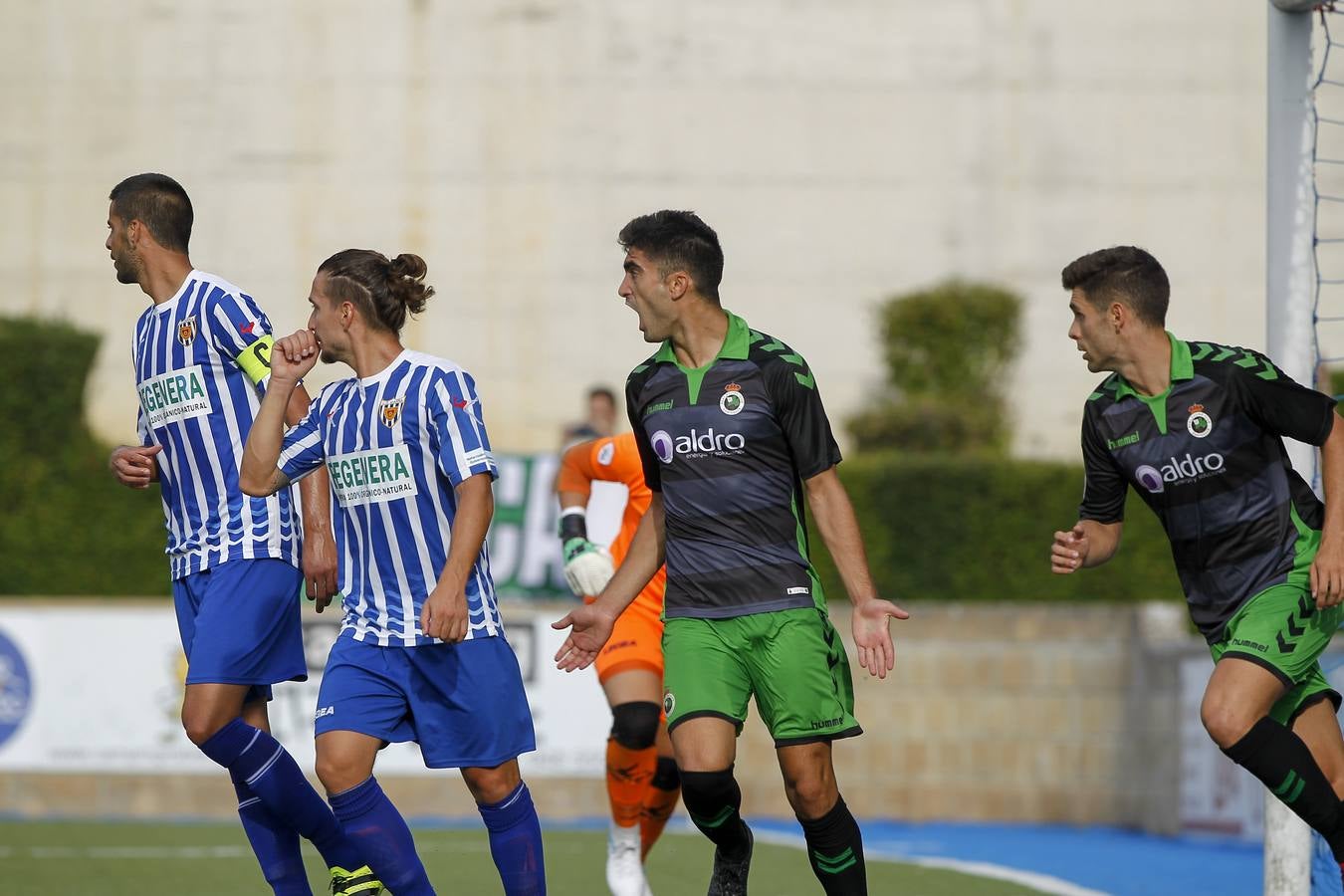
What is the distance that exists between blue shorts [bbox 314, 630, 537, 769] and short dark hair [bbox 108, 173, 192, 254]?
1.76m

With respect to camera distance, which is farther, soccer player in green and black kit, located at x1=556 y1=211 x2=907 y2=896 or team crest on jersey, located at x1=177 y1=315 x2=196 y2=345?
team crest on jersey, located at x1=177 y1=315 x2=196 y2=345

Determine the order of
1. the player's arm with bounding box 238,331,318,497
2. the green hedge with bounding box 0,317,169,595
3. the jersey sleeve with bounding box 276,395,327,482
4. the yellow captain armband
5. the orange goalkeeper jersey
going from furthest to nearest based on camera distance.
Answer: the green hedge with bounding box 0,317,169,595
the orange goalkeeper jersey
the yellow captain armband
the jersey sleeve with bounding box 276,395,327,482
the player's arm with bounding box 238,331,318,497

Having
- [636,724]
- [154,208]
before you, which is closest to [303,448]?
[154,208]

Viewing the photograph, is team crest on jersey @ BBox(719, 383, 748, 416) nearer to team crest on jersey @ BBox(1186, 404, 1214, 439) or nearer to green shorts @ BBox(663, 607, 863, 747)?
green shorts @ BBox(663, 607, 863, 747)

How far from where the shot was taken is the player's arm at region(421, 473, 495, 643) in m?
5.75

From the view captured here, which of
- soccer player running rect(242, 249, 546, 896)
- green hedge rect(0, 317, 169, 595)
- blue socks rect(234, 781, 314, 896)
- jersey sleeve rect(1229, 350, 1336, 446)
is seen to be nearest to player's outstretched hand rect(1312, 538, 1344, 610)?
jersey sleeve rect(1229, 350, 1336, 446)

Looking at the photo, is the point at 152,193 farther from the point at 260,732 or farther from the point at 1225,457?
the point at 1225,457

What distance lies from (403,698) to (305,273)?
1436cm

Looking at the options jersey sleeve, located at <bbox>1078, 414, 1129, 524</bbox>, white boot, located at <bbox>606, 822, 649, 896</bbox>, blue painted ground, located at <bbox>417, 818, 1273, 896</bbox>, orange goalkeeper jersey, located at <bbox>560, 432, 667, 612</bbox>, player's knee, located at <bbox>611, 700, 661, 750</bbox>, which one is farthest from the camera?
blue painted ground, located at <bbox>417, 818, 1273, 896</bbox>

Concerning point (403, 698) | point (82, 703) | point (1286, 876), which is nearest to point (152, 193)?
point (403, 698)

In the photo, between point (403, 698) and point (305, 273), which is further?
point (305, 273)

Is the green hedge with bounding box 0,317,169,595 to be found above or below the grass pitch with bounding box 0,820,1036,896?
above

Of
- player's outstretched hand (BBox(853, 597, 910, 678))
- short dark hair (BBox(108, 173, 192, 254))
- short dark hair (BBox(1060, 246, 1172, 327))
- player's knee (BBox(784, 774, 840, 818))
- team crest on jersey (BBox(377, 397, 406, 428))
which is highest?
short dark hair (BBox(108, 173, 192, 254))

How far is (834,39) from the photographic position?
19969 mm
